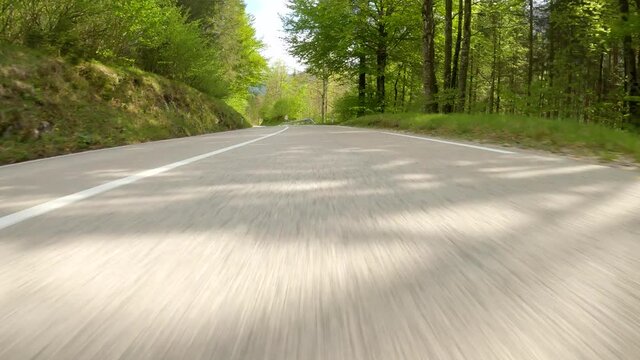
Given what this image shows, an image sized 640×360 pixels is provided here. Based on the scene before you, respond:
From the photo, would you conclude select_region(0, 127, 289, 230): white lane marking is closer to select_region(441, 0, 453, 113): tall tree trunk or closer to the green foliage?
the green foliage

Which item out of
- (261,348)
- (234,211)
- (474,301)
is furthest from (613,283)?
(234,211)

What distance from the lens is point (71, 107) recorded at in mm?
9641

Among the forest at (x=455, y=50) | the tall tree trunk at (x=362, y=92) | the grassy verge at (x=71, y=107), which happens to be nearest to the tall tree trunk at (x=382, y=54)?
the forest at (x=455, y=50)

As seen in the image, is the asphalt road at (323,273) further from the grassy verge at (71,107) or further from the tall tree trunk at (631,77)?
the tall tree trunk at (631,77)

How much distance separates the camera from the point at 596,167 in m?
4.21

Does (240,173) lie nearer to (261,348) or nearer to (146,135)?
(261,348)

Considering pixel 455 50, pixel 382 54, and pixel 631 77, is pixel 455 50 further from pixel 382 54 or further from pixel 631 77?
pixel 631 77

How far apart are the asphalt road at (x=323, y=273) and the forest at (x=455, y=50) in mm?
13667

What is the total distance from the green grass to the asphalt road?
380cm

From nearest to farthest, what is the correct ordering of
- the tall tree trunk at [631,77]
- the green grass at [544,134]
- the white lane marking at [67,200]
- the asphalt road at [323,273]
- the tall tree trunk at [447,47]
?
the asphalt road at [323,273], the white lane marking at [67,200], the green grass at [544,134], the tall tree trunk at [631,77], the tall tree trunk at [447,47]

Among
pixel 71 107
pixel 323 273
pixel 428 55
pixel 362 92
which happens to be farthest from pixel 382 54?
pixel 323 273

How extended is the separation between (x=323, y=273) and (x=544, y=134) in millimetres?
7723

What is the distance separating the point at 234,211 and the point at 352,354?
1.59 meters

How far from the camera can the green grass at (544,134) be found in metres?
6.37
